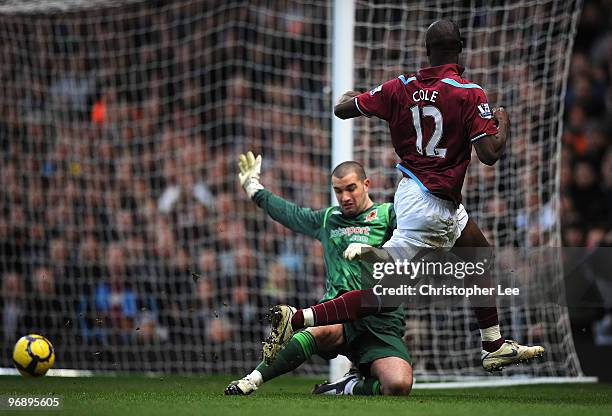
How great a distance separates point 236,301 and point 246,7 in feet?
10.5

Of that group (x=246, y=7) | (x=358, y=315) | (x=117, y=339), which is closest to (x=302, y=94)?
(x=246, y=7)

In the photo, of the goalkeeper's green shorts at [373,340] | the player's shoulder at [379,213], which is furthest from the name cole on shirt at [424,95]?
the goalkeeper's green shorts at [373,340]

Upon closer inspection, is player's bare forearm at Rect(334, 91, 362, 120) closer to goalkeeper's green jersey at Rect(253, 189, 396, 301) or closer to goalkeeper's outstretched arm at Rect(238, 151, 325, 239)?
goalkeeper's green jersey at Rect(253, 189, 396, 301)

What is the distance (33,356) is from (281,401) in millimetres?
2517

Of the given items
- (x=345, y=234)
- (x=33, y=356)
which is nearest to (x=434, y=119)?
(x=345, y=234)

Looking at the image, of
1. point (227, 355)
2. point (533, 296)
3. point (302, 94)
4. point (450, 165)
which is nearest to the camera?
point (450, 165)

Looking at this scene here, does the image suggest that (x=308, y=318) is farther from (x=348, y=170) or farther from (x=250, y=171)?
(x=250, y=171)

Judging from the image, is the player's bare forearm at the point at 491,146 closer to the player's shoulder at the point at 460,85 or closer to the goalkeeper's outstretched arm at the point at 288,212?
the player's shoulder at the point at 460,85

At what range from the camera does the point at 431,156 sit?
5402 millimetres

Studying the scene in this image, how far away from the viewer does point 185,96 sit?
37.8 ft

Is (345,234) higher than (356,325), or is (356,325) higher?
(345,234)

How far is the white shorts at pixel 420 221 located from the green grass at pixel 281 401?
0.81 m

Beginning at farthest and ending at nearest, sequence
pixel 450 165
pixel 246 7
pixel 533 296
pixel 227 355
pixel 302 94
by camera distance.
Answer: pixel 246 7
pixel 302 94
pixel 227 355
pixel 533 296
pixel 450 165

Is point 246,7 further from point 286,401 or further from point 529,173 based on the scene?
point 286,401
